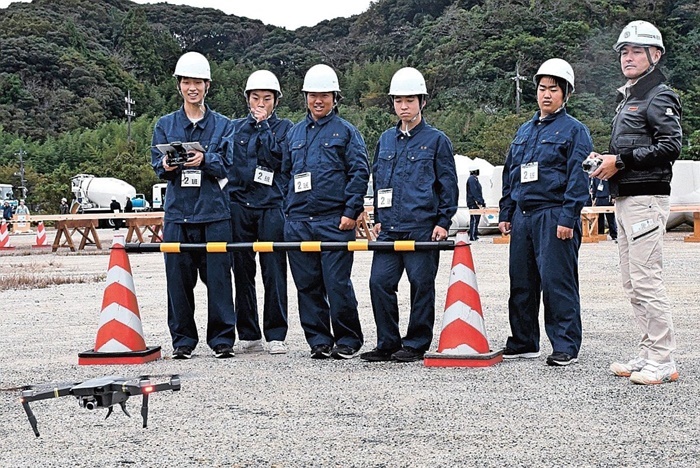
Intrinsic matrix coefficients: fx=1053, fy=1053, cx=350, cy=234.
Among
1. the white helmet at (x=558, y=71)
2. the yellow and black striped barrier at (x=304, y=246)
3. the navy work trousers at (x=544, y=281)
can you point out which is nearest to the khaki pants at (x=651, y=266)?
the navy work trousers at (x=544, y=281)

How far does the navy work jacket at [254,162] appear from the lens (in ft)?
26.5

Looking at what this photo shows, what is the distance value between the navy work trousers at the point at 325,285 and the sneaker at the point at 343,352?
6cm

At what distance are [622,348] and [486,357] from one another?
129cm

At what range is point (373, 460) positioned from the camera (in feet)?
15.0

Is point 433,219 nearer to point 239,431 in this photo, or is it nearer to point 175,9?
point 239,431

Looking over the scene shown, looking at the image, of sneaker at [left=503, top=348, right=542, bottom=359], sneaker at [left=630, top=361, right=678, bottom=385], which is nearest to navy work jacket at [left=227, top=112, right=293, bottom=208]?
sneaker at [left=503, top=348, right=542, bottom=359]

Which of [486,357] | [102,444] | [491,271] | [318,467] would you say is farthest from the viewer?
[491,271]

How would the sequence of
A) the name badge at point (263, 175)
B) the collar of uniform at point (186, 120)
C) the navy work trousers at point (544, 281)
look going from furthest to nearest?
the name badge at point (263, 175) → the collar of uniform at point (186, 120) → the navy work trousers at point (544, 281)

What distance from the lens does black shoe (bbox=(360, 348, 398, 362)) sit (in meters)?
→ 7.46

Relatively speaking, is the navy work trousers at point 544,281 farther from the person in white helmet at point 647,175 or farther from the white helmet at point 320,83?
the white helmet at point 320,83

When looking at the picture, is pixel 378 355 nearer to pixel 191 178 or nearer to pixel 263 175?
pixel 263 175

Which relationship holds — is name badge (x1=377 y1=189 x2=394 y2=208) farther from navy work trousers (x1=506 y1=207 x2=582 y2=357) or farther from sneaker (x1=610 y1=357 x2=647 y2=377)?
sneaker (x1=610 y1=357 x2=647 y2=377)

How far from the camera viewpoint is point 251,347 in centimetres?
810

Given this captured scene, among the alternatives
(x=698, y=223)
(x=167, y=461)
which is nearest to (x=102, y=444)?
(x=167, y=461)
